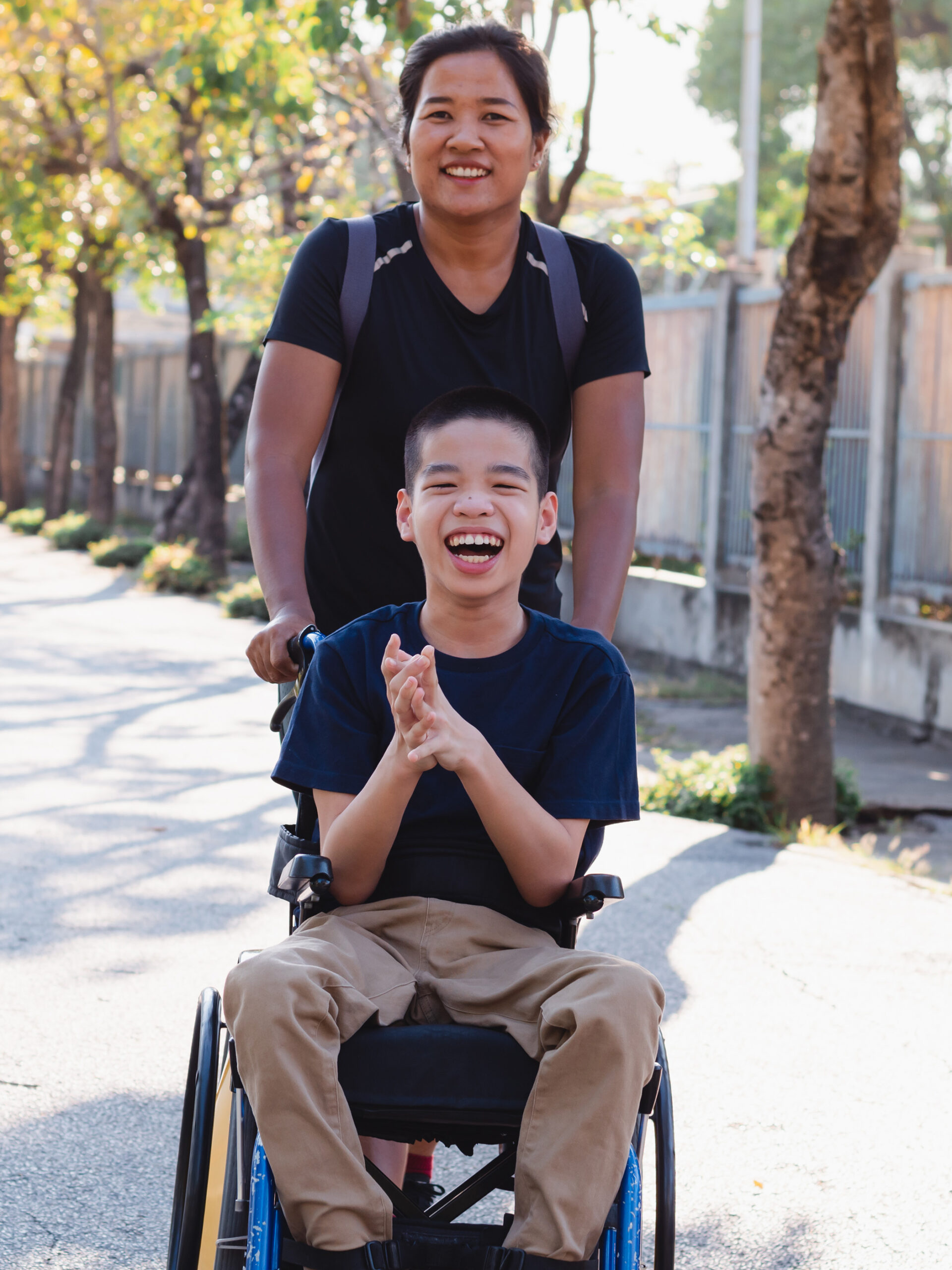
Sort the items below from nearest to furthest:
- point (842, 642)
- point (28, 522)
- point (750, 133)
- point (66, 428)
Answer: point (842, 642), point (750, 133), point (66, 428), point (28, 522)

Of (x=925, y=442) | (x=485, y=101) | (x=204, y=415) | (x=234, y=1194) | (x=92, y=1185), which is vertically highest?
(x=204, y=415)

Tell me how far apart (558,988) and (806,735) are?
5.11 m

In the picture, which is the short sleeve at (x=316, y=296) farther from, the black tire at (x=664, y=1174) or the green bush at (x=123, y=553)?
the green bush at (x=123, y=553)

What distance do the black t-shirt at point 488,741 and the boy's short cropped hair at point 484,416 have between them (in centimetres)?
31

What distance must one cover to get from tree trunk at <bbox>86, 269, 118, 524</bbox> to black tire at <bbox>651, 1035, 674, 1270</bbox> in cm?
1902

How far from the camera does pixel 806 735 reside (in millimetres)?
7266

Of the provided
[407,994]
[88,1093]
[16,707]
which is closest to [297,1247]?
[407,994]

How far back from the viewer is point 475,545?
2.55 metres

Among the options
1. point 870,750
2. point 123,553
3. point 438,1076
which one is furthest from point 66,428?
point 438,1076

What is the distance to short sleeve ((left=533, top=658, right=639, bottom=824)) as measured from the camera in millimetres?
2527

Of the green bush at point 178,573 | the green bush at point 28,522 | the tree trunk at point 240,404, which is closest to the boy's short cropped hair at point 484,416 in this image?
the green bush at point 178,573

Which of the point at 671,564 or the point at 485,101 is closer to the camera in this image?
the point at 485,101

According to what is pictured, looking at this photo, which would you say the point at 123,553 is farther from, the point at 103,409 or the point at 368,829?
the point at 368,829

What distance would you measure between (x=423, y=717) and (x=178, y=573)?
14572 mm
